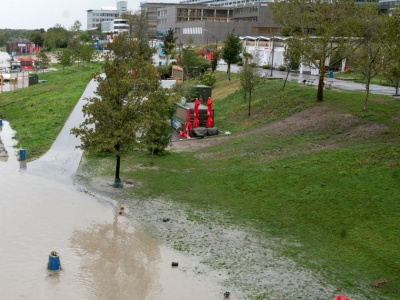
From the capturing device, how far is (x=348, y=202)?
19.8 metres

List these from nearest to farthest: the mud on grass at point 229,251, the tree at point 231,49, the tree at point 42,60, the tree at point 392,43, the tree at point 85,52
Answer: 1. the mud on grass at point 229,251
2. the tree at point 392,43
3. the tree at point 231,49
4. the tree at point 42,60
5. the tree at point 85,52

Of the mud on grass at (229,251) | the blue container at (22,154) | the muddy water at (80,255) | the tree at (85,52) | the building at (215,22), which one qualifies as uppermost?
the building at (215,22)

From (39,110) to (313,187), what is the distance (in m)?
30.0

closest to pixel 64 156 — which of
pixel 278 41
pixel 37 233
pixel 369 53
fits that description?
pixel 37 233

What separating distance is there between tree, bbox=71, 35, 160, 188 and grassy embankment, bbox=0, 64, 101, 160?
23.7 ft

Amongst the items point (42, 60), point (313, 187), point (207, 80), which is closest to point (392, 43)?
point (313, 187)

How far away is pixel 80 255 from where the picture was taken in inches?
680

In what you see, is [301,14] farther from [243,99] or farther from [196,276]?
[196,276]

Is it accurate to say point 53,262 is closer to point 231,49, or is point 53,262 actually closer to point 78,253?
point 78,253

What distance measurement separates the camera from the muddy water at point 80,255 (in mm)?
14906

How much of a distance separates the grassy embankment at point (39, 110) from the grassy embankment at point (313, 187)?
132 cm

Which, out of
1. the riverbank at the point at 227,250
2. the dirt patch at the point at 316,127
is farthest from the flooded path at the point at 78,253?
the dirt patch at the point at 316,127

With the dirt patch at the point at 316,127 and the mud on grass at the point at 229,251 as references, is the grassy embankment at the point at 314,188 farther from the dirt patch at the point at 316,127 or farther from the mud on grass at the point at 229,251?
the mud on grass at the point at 229,251

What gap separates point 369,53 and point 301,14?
677cm
